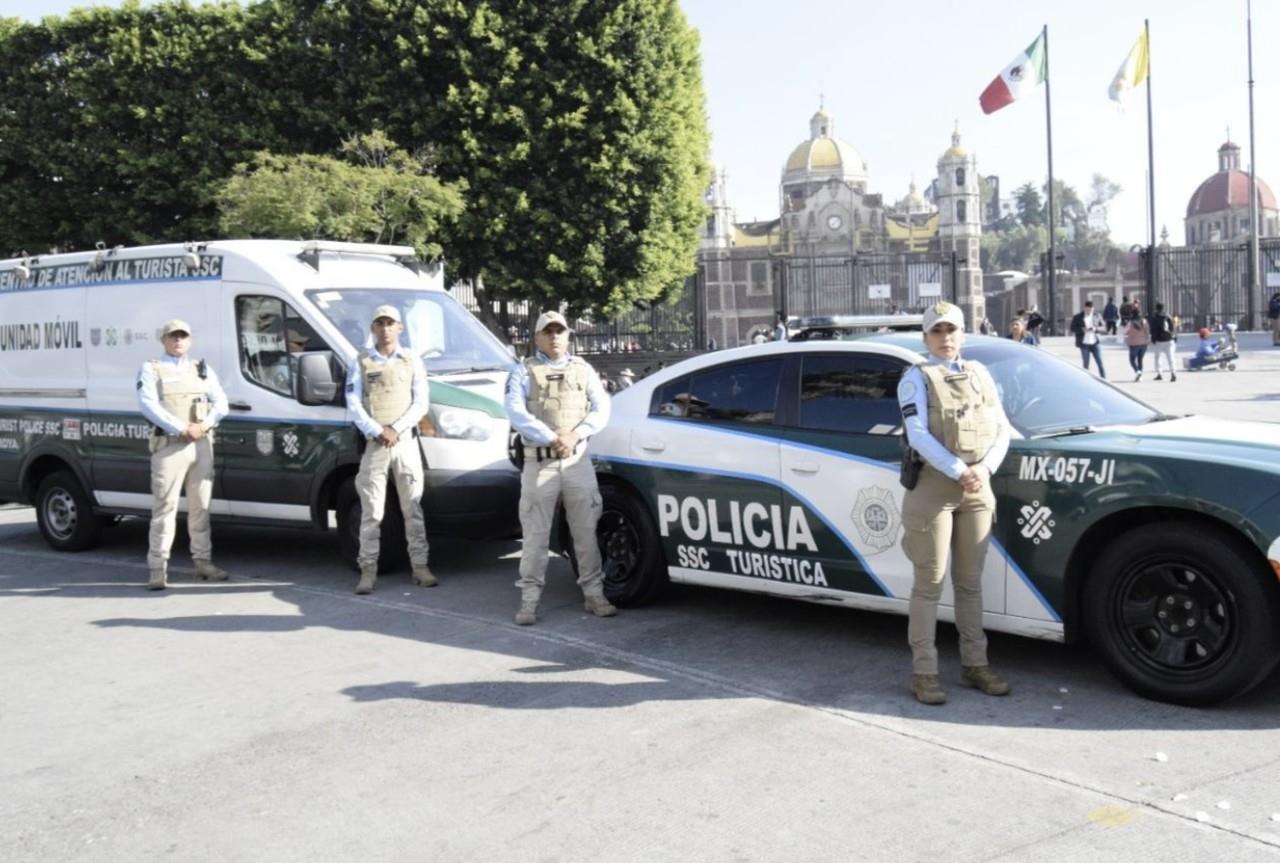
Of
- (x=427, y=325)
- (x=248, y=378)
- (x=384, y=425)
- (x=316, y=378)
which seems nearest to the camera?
(x=384, y=425)

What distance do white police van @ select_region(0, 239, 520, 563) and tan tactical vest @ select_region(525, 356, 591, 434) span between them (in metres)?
1.38

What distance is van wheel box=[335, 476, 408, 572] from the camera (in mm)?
8211

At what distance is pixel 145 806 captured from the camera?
4359mm

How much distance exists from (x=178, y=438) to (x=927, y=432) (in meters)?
5.43

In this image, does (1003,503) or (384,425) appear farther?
(384,425)

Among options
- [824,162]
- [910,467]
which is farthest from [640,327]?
[824,162]

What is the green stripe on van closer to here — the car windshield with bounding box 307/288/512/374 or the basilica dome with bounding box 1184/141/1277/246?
the car windshield with bounding box 307/288/512/374

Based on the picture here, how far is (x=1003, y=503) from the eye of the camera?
17.4 ft

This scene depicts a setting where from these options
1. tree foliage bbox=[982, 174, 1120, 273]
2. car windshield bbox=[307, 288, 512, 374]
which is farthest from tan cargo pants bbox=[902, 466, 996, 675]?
tree foliage bbox=[982, 174, 1120, 273]

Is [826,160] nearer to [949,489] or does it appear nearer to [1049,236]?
[1049,236]

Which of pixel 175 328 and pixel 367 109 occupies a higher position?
pixel 367 109

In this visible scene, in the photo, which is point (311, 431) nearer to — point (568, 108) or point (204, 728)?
point (204, 728)

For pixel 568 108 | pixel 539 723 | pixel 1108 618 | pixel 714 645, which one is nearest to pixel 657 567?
pixel 714 645

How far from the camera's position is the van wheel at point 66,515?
9.60 m
